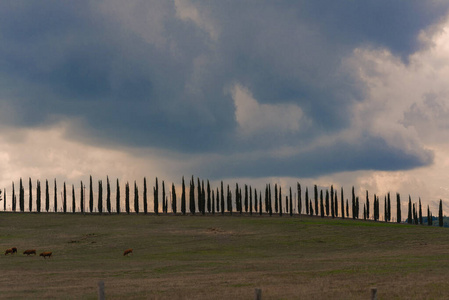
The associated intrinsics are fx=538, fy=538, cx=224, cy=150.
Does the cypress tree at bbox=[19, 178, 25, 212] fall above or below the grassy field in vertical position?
above

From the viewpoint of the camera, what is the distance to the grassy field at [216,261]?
3047 centimetres

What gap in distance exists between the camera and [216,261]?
52500mm

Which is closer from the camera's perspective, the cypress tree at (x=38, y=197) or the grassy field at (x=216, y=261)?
the grassy field at (x=216, y=261)

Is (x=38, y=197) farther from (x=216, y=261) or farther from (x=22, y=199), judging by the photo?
(x=216, y=261)

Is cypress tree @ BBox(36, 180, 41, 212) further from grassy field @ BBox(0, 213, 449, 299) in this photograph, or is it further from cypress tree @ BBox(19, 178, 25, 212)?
grassy field @ BBox(0, 213, 449, 299)

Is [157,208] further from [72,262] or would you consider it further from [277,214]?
[72,262]

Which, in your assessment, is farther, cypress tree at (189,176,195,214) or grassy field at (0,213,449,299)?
cypress tree at (189,176,195,214)

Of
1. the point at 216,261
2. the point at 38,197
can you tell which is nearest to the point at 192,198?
the point at 38,197

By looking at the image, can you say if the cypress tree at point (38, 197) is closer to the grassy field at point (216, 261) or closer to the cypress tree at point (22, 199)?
the cypress tree at point (22, 199)

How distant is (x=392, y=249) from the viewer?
65.5 meters

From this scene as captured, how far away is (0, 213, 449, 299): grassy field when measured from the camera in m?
30.5

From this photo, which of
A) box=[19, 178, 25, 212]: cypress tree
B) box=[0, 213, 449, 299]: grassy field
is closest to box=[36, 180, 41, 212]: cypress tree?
box=[19, 178, 25, 212]: cypress tree

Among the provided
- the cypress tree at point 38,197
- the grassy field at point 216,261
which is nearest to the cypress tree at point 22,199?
the cypress tree at point 38,197

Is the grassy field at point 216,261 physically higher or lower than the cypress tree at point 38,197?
lower
